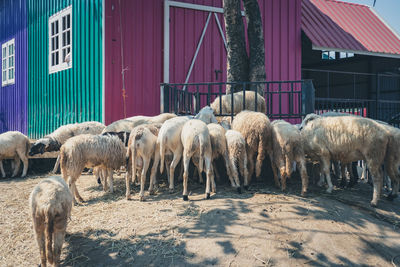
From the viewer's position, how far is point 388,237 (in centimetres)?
456

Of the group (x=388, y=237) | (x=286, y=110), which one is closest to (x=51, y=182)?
(x=388, y=237)

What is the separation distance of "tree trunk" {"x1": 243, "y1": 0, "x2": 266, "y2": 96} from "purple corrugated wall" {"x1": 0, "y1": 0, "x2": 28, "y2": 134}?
28.6 feet

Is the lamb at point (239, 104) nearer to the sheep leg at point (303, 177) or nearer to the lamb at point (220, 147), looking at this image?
the lamb at point (220, 147)

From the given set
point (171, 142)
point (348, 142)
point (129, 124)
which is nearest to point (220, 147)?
point (171, 142)

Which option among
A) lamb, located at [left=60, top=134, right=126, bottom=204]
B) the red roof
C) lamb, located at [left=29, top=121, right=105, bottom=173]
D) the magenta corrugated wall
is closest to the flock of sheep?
lamb, located at [left=60, top=134, right=126, bottom=204]

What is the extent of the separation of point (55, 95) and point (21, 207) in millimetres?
6326

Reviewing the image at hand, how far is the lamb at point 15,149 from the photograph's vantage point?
26.6ft

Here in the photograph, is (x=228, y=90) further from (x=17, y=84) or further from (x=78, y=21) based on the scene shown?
(x=17, y=84)

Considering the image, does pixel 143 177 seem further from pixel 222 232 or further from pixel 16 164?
pixel 16 164

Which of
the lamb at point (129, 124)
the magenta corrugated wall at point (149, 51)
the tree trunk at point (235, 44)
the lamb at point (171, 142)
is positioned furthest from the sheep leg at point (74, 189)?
the tree trunk at point (235, 44)

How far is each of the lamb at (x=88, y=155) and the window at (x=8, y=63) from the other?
1032 centimetres

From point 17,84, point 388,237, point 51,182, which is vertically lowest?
point 388,237

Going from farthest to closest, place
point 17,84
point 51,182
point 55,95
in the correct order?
point 17,84, point 55,95, point 51,182

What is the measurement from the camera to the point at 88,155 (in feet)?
18.6
